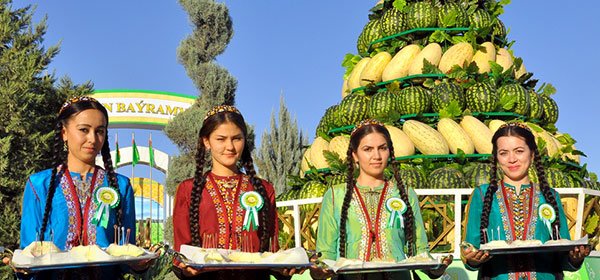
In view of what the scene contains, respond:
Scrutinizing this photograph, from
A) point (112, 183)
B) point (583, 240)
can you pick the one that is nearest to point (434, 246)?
point (583, 240)

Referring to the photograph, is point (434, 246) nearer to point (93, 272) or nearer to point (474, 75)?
point (474, 75)

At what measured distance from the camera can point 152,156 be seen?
2488 centimetres

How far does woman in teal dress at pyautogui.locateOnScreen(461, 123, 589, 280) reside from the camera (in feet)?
15.6

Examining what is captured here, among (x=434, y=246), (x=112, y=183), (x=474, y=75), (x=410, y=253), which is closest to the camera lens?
(x=112, y=183)

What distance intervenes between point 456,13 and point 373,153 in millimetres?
6418

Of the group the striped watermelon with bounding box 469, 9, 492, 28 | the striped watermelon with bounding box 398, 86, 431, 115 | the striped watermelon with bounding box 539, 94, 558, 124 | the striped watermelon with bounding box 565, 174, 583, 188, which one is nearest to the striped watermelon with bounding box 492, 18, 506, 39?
the striped watermelon with bounding box 469, 9, 492, 28

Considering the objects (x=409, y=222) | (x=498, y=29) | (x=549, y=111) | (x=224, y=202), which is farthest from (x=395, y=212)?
(x=498, y=29)

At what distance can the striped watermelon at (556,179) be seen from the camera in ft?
30.9

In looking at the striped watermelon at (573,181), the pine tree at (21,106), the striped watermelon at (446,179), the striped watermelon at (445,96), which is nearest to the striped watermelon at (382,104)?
the striped watermelon at (445,96)

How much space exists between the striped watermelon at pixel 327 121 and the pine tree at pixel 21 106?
3.84 meters

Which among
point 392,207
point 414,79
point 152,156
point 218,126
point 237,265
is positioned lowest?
point 237,265

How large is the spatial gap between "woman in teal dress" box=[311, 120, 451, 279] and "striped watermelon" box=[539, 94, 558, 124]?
634 centimetres

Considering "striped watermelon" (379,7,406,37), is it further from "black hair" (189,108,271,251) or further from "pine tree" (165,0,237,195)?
"pine tree" (165,0,237,195)

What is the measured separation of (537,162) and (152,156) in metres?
20.7
